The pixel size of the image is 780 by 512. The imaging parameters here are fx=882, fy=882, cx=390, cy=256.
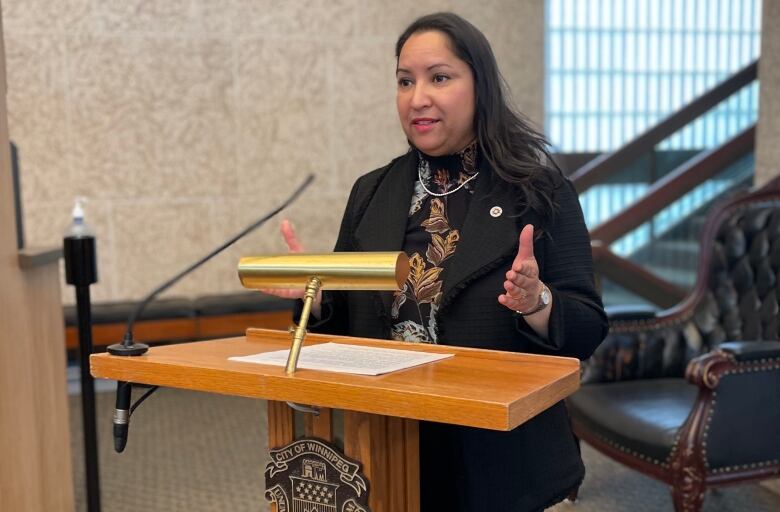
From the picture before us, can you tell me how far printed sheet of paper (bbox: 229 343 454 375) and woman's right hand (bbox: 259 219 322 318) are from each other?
0.11 metres

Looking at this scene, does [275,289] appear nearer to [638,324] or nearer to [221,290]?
[638,324]

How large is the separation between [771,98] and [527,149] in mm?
3298

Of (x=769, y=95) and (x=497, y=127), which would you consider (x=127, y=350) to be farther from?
(x=769, y=95)

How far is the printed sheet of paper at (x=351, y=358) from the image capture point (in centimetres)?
132

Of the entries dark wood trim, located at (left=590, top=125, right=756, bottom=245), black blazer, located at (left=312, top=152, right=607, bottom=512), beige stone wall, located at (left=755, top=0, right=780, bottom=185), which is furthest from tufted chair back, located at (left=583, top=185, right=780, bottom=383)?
black blazer, located at (left=312, top=152, right=607, bottom=512)

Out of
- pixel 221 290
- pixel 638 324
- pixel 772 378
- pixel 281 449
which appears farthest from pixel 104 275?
pixel 281 449

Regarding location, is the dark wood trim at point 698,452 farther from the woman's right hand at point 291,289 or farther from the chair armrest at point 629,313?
the woman's right hand at point 291,289

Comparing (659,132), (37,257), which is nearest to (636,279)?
(659,132)

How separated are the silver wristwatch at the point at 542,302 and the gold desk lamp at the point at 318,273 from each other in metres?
0.32

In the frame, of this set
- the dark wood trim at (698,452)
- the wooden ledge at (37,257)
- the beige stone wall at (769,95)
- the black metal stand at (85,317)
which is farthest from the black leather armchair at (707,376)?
the wooden ledge at (37,257)

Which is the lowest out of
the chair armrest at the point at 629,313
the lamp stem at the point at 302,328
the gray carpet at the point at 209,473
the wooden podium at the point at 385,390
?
the gray carpet at the point at 209,473

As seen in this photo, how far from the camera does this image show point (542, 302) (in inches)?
62.6

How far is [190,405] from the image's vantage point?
200 inches

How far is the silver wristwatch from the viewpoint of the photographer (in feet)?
5.17
